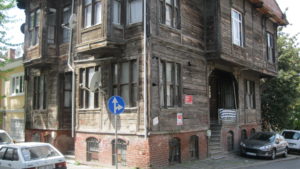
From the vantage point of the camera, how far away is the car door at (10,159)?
1001 centimetres

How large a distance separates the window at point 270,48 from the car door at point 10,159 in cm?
1906

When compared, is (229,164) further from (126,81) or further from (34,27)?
(34,27)

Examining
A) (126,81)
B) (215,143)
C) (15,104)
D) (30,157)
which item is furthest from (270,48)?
(30,157)

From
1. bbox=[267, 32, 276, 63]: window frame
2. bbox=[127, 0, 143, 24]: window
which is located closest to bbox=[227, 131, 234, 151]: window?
bbox=[267, 32, 276, 63]: window frame

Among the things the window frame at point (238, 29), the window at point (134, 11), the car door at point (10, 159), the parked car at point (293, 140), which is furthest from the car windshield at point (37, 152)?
the parked car at point (293, 140)

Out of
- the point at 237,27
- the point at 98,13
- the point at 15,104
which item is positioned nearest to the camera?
the point at 98,13

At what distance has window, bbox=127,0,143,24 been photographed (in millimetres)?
14461

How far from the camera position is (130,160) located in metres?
13.8

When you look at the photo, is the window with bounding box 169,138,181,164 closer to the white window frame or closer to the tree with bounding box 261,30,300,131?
the white window frame

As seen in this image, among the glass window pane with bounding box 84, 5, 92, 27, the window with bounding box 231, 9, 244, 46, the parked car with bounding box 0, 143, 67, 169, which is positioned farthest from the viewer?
the window with bounding box 231, 9, 244, 46

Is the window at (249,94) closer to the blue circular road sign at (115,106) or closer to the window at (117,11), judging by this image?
the window at (117,11)

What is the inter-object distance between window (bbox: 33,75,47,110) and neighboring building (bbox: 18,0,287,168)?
2.4 inches

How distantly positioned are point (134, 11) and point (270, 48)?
13621 mm

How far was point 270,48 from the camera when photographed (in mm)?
24312
